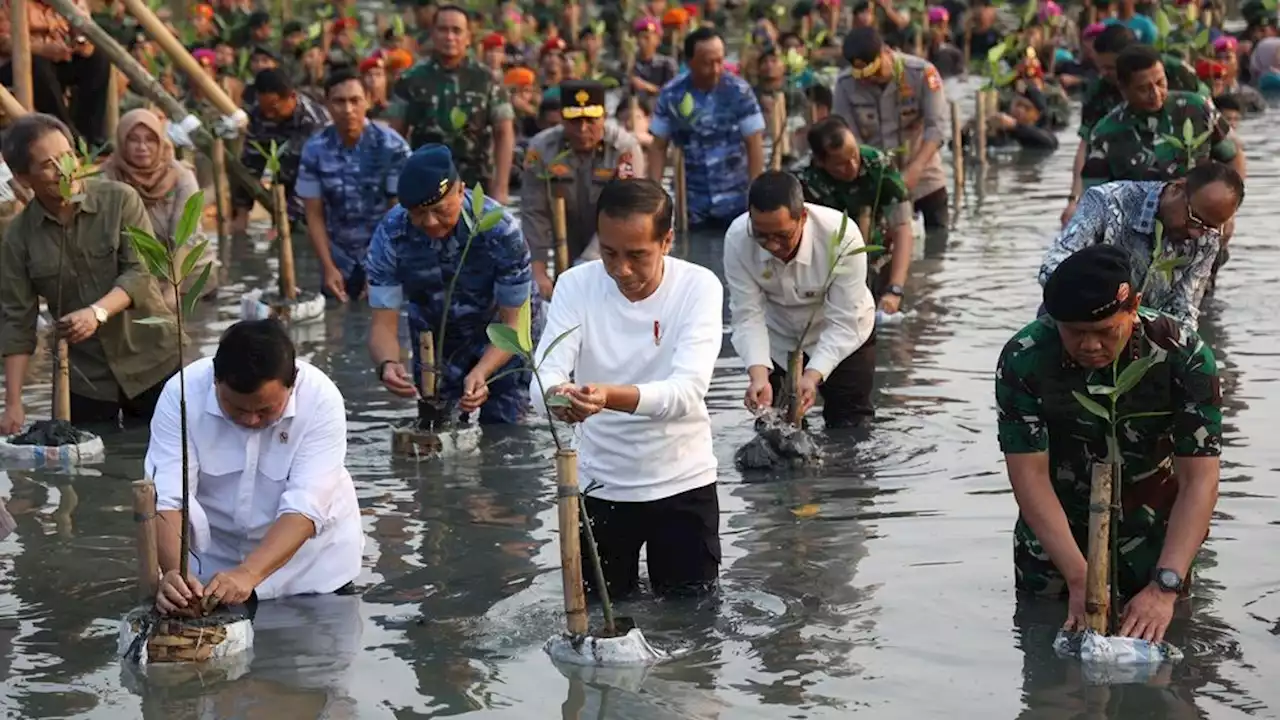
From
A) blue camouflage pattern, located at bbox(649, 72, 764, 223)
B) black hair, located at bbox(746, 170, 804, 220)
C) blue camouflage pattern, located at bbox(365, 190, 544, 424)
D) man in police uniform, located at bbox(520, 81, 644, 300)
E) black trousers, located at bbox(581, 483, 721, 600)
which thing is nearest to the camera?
black trousers, located at bbox(581, 483, 721, 600)

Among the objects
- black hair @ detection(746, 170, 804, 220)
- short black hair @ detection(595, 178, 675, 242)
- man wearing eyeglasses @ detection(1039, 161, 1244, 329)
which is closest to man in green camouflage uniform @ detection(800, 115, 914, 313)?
black hair @ detection(746, 170, 804, 220)

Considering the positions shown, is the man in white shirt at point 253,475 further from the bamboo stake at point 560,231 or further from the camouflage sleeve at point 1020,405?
the bamboo stake at point 560,231

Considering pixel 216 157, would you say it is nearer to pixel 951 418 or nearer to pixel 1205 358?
pixel 951 418

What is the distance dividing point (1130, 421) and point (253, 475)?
2.54 meters

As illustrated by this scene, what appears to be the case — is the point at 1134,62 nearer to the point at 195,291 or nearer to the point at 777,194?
the point at 777,194

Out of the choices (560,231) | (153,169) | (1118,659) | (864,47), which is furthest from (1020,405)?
(864,47)

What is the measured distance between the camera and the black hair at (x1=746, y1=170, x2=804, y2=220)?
7512mm

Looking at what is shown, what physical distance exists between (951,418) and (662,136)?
207 inches

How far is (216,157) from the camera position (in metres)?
14.3

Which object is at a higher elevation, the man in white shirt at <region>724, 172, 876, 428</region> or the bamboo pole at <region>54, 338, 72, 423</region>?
the man in white shirt at <region>724, 172, 876, 428</region>

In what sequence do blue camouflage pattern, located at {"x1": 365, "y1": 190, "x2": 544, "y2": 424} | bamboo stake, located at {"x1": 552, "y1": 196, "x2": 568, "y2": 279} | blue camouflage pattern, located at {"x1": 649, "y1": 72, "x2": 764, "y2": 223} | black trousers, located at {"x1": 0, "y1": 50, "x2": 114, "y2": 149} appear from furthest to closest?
blue camouflage pattern, located at {"x1": 649, "y1": 72, "x2": 764, "y2": 223} → black trousers, located at {"x1": 0, "y1": 50, "x2": 114, "y2": 149} → bamboo stake, located at {"x1": 552, "y1": 196, "x2": 568, "y2": 279} → blue camouflage pattern, located at {"x1": 365, "y1": 190, "x2": 544, "y2": 424}

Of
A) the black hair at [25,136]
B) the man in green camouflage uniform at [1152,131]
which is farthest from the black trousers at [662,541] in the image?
the man in green camouflage uniform at [1152,131]

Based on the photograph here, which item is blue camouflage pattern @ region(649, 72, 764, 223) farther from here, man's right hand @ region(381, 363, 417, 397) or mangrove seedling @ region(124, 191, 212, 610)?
mangrove seedling @ region(124, 191, 212, 610)

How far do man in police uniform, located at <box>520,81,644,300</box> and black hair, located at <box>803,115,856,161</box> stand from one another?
2.00 meters
